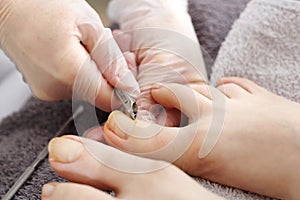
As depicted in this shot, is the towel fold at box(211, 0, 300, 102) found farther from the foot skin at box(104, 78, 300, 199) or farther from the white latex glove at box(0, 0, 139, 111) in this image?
the white latex glove at box(0, 0, 139, 111)

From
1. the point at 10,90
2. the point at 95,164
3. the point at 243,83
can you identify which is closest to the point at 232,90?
the point at 243,83

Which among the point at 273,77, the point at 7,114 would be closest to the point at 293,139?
the point at 273,77

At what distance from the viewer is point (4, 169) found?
83cm

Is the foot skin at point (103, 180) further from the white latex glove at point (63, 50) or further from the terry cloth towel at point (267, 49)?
the terry cloth towel at point (267, 49)

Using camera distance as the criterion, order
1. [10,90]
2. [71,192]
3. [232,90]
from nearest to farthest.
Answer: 1. [71,192]
2. [232,90]
3. [10,90]

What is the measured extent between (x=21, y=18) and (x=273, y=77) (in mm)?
445

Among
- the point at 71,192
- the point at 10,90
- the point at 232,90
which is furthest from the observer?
the point at 10,90

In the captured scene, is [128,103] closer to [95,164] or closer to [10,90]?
[95,164]

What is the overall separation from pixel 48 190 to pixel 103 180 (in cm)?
8

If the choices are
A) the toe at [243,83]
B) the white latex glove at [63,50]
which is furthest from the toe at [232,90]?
the white latex glove at [63,50]

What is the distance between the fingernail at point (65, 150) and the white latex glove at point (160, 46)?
0.36 ft

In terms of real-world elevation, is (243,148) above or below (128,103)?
below

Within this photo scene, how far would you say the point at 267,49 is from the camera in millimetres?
943

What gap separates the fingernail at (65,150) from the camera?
717mm
